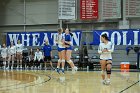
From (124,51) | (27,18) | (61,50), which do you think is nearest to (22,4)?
(27,18)

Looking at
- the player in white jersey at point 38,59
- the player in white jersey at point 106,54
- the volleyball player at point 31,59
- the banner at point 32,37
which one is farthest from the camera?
the banner at point 32,37

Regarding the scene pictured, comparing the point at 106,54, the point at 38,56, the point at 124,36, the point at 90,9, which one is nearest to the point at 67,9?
the point at 90,9

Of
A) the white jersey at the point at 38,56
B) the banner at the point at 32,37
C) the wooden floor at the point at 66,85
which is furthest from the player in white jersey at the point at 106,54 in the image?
the banner at the point at 32,37

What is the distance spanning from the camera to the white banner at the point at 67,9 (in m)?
24.8

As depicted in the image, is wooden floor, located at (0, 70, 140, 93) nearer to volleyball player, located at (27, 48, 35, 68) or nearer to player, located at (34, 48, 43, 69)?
player, located at (34, 48, 43, 69)

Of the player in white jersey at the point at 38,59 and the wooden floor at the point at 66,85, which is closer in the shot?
the wooden floor at the point at 66,85

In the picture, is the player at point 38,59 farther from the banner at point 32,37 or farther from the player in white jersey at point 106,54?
the player in white jersey at point 106,54

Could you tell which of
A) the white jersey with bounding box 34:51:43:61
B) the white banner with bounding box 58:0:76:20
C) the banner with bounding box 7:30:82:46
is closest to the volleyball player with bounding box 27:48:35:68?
the white jersey with bounding box 34:51:43:61

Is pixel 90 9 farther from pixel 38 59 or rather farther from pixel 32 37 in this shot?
pixel 38 59

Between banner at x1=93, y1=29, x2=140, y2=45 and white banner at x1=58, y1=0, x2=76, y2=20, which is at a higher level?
white banner at x1=58, y1=0, x2=76, y2=20

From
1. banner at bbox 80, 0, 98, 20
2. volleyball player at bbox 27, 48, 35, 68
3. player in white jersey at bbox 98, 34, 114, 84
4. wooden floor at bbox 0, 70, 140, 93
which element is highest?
banner at bbox 80, 0, 98, 20

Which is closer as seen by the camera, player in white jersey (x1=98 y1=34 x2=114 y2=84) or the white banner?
player in white jersey (x1=98 y1=34 x2=114 y2=84)

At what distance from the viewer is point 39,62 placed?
70.6 ft

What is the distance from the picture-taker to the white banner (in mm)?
24781
